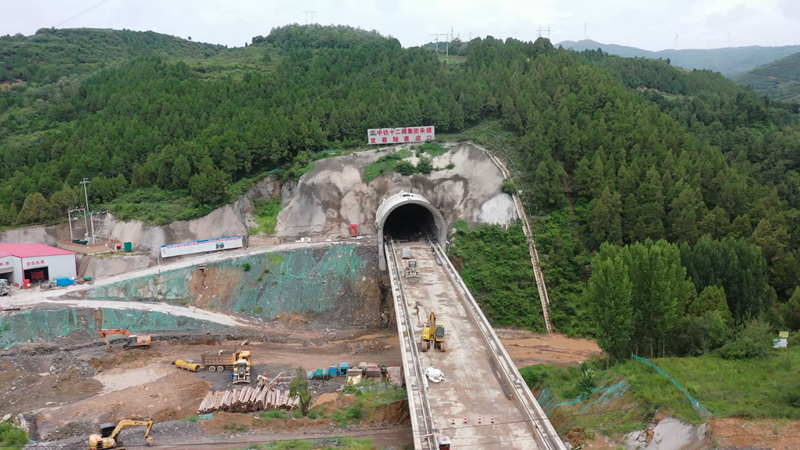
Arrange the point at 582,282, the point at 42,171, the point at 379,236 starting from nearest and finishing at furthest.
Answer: the point at 582,282 → the point at 379,236 → the point at 42,171

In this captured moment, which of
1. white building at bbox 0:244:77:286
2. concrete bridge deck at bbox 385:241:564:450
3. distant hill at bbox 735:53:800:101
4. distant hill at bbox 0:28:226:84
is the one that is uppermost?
distant hill at bbox 0:28:226:84

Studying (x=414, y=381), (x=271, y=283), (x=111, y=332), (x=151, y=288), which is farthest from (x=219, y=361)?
(x=414, y=381)

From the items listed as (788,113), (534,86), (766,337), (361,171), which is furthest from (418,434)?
(788,113)

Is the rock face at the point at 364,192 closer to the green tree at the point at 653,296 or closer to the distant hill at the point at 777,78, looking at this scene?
the green tree at the point at 653,296

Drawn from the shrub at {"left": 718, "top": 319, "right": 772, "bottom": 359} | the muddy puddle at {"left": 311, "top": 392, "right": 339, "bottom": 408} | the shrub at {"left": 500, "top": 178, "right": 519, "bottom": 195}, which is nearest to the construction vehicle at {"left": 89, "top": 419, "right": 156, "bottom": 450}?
the muddy puddle at {"left": 311, "top": 392, "right": 339, "bottom": 408}

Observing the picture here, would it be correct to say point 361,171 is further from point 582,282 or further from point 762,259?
point 762,259

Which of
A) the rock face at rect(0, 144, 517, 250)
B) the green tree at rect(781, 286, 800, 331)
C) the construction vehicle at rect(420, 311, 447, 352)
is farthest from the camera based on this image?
the rock face at rect(0, 144, 517, 250)

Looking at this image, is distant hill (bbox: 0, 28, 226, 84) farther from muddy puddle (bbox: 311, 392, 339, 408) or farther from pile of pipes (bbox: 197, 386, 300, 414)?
muddy puddle (bbox: 311, 392, 339, 408)
